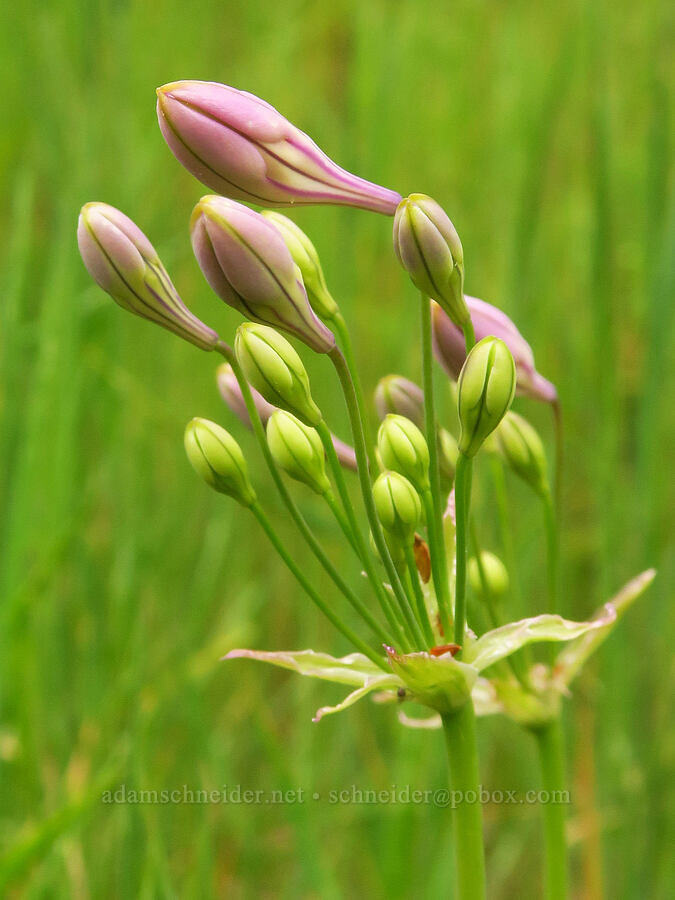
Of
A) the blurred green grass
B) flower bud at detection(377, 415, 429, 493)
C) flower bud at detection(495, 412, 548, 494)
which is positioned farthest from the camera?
the blurred green grass

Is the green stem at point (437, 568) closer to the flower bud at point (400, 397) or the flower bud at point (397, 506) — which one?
the flower bud at point (397, 506)

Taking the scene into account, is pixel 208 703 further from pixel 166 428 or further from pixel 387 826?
pixel 387 826

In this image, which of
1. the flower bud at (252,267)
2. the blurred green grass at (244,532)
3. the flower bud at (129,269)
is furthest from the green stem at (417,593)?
the blurred green grass at (244,532)

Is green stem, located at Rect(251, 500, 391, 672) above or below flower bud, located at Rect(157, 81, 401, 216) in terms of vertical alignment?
below

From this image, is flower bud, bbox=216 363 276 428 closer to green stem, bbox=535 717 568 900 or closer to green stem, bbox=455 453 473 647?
green stem, bbox=455 453 473 647

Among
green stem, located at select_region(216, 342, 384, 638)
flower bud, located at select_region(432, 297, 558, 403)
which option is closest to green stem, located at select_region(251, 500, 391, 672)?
green stem, located at select_region(216, 342, 384, 638)

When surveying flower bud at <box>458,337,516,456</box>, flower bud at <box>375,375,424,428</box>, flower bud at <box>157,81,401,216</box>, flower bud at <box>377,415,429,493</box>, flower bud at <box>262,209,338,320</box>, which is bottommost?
flower bud at <box>377,415,429,493</box>

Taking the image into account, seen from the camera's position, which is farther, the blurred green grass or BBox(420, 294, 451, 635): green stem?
the blurred green grass
